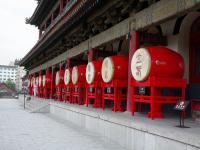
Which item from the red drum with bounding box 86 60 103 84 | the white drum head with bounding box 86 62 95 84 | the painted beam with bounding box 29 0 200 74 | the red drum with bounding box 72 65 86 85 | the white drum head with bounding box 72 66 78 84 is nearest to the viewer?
the painted beam with bounding box 29 0 200 74

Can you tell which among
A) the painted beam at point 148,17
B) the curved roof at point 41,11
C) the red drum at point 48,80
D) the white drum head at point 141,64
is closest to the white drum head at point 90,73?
the painted beam at point 148,17

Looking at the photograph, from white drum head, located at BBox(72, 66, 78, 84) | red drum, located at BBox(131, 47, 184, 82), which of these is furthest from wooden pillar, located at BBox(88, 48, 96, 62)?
red drum, located at BBox(131, 47, 184, 82)

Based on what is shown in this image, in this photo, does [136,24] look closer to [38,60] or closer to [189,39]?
[189,39]

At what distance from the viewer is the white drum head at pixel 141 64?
775cm

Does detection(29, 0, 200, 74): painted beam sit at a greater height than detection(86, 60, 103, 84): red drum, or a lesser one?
greater

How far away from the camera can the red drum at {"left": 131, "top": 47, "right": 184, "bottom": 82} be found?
7.69 meters

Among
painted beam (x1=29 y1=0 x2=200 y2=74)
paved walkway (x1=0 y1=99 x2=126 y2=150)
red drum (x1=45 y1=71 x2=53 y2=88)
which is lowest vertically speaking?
paved walkway (x1=0 y1=99 x2=126 y2=150)

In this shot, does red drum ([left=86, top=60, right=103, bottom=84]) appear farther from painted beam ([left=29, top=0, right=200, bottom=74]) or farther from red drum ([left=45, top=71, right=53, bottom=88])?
red drum ([left=45, top=71, right=53, bottom=88])

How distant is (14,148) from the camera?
7516 millimetres

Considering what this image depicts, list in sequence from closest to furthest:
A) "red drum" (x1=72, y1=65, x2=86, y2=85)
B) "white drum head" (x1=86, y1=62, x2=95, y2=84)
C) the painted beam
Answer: the painted beam < "white drum head" (x1=86, y1=62, x2=95, y2=84) < "red drum" (x1=72, y1=65, x2=86, y2=85)

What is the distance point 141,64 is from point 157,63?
45cm

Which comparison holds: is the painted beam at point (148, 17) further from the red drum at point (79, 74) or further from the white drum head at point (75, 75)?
the white drum head at point (75, 75)

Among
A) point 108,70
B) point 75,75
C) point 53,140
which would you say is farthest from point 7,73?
point 53,140

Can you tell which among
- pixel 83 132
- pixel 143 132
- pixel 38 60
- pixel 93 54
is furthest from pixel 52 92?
pixel 143 132
